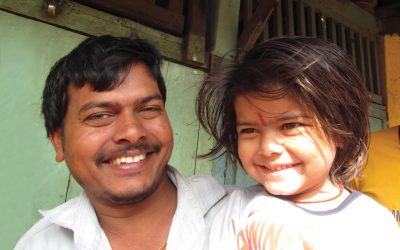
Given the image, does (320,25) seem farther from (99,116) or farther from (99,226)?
(99,226)

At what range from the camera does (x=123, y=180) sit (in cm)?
138

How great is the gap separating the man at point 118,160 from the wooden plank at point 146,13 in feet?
2.81

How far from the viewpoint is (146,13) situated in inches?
95.7

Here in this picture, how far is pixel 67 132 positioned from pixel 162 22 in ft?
4.23

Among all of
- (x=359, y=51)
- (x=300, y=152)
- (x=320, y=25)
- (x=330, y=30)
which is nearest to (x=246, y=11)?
(x=320, y=25)

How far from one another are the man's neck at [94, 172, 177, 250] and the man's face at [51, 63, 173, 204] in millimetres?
91

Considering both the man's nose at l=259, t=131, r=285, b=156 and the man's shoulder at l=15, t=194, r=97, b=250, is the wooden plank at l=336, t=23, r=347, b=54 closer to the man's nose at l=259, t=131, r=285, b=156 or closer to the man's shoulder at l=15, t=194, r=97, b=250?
the man's nose at l=259, t=131, r=285, b=156

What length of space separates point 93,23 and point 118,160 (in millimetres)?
1221

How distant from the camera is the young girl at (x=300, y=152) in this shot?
1115 mm

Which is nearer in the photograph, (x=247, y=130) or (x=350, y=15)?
(x=247, y=130)

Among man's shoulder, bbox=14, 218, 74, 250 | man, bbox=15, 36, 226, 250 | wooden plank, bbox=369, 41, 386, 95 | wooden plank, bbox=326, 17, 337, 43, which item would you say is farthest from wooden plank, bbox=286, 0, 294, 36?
man's shoulder, bbox=14, 218, 74, 250

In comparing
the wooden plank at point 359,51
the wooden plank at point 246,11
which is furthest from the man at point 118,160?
the wooden plank at point 359,51

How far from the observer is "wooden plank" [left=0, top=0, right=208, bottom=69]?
2.07m

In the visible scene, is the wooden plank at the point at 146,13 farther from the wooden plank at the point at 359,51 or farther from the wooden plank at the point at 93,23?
the wooden plank at the point at 359,51
